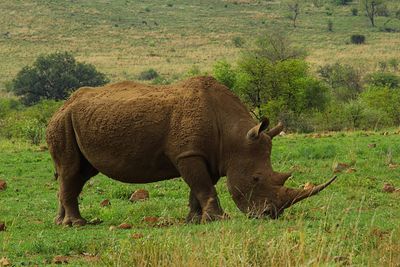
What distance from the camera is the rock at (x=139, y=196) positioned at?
14.8m

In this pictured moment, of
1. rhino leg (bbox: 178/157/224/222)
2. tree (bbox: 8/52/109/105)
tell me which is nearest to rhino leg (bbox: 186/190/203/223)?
rhino leg (bbox: 178/157/224/222)

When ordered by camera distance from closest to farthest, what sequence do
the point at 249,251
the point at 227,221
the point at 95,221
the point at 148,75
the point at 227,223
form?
the point at 249,251
the point at 227,223
the point at 227,221
the point at 95,221
the point at 148,75

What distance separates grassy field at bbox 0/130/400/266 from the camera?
7.64m

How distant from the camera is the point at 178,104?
1176 centimetres

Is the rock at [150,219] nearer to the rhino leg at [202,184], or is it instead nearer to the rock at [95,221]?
the rhino leg at [202,184]

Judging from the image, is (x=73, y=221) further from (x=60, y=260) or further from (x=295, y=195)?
(x=295, y=195)

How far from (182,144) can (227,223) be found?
1.89 metres

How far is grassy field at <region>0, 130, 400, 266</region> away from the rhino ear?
44.6 inches

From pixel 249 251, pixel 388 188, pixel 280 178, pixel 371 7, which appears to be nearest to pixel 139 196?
pixel 280 178

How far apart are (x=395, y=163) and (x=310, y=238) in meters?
10.8

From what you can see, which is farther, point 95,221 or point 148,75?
point 148,75

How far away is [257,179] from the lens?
11.2m

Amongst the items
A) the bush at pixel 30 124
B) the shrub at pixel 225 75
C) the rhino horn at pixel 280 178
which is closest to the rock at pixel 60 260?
the rhino horn at pixel 280 178

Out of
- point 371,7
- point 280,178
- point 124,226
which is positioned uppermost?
point 280,178
